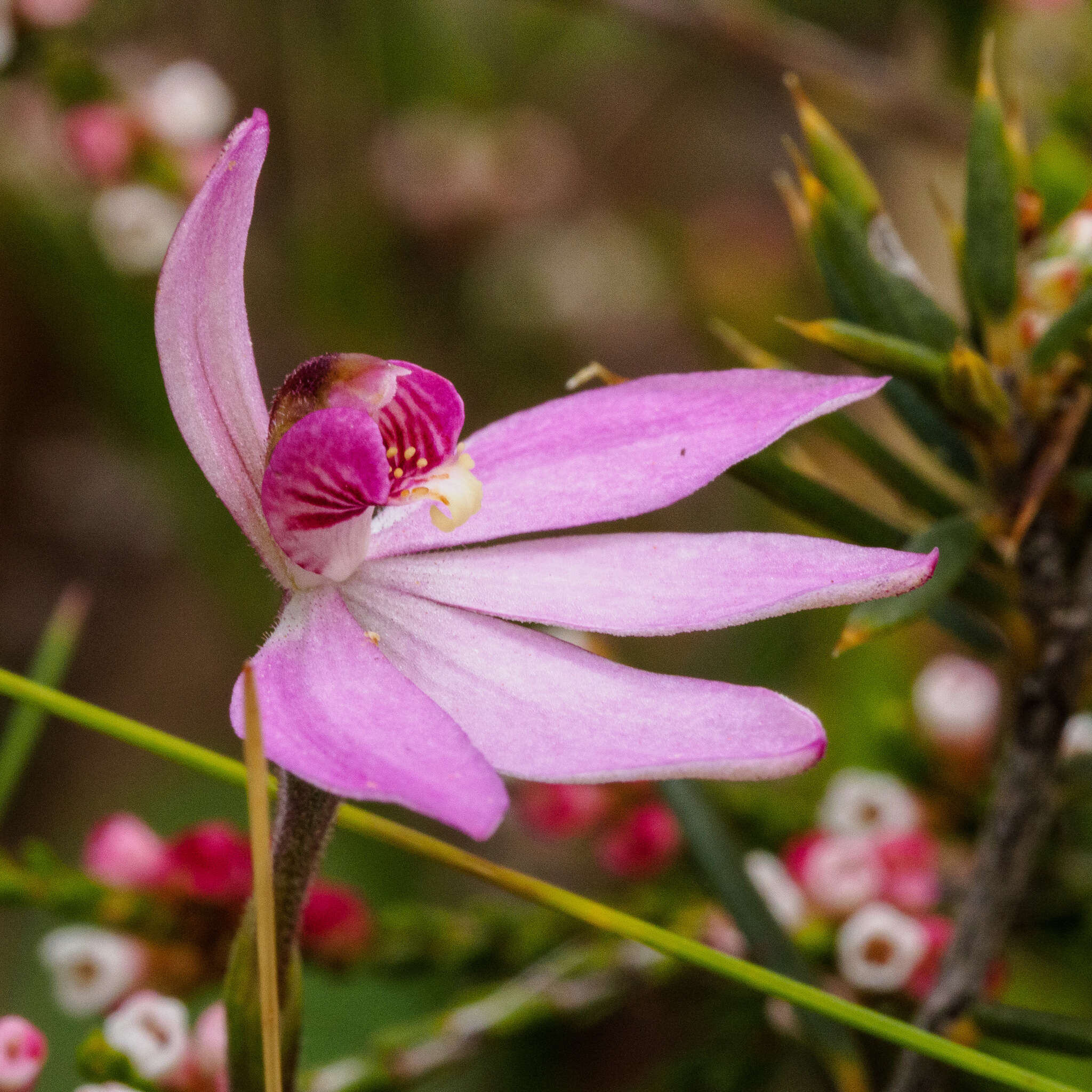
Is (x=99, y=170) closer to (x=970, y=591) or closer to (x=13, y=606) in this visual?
(x=970, y=591)

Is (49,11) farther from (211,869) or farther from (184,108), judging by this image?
(211,869)

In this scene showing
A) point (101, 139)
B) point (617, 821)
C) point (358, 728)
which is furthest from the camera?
Answer: point (101, 139)

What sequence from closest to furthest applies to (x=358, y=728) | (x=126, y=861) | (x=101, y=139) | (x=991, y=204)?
1. (x=358, y=728)
2. (x=991, y=204)
3. (x=126, y=861)
4. (x=101, y=139)

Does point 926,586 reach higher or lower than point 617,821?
higher

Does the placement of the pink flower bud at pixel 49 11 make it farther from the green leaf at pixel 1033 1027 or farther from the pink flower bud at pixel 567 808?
the green leaf at pixel 1033 1027

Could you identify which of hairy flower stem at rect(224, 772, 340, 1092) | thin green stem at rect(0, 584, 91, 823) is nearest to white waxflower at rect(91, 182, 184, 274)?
thin green stem at rect(0, 584, 91, 823)

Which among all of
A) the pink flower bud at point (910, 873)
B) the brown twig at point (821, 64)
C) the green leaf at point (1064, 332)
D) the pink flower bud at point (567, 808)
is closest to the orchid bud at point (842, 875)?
the pink flower bud at point (910, 873)

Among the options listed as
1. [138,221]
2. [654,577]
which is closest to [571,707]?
[654,577]
